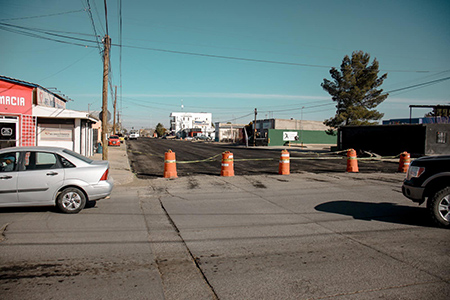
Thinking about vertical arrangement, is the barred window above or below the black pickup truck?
above

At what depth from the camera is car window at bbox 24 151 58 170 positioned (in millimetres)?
7723

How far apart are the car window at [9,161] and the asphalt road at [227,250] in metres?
1.07

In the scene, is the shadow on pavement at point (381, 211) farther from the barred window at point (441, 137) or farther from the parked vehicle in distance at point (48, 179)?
the barred window at point (441, 137)

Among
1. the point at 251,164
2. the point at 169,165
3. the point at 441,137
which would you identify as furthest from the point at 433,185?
the point at 441,137

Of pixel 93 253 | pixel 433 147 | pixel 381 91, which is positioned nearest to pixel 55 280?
pixel 93 253

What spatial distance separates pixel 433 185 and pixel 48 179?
8.28 m

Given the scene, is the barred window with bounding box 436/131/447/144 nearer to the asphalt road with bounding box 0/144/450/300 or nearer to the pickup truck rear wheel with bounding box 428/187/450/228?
the asphalt road with bounding box 0/144/450/300

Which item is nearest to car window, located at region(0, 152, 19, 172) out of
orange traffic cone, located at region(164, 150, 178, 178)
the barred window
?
orange traffic cone, located at region(164, 150, 178, 178)

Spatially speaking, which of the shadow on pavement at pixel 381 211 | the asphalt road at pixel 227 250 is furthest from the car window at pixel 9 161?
the shadow on pavement at pixel 381 211

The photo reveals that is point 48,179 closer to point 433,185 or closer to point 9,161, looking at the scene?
point 9,161

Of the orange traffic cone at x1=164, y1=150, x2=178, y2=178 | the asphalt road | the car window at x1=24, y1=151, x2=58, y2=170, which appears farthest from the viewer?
the orange traffic cone at x1=164, y1=150, x2=178, y2=178

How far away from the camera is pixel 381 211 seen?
8.30m

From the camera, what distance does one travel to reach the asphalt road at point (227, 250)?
13.4 feet

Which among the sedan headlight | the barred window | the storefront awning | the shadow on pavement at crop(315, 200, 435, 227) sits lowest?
the shadow on pavement at crop(315, 200, 435, 227)
